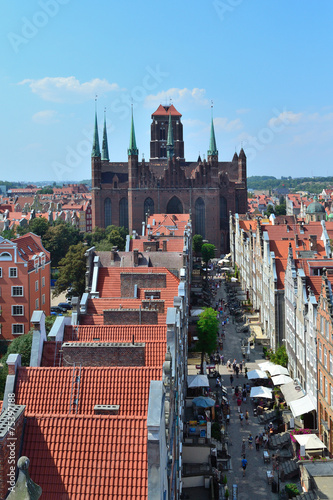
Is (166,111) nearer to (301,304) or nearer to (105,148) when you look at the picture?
(105,148)

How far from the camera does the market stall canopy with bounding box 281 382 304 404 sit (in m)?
Result: 38.7

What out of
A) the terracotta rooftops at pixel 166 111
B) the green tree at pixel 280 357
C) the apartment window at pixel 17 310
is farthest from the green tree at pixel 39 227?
the green tree at pixel 280 357

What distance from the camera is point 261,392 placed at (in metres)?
41.4

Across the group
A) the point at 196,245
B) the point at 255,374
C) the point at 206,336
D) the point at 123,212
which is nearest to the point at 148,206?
the point at 123,212

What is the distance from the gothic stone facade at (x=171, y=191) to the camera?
127m

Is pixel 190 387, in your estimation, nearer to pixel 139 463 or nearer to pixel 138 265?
pixel 138 265

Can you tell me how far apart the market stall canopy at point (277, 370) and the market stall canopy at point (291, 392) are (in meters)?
2.23

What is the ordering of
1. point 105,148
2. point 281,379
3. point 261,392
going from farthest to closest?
1. point 105,148
2. point 281,379
3. point 261,392

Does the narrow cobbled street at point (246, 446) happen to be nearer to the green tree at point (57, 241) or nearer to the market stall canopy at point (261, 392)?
the market stall canopy at point (261, 392)

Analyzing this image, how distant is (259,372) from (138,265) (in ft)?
41.2

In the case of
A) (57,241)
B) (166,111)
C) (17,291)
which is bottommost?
(17,291)

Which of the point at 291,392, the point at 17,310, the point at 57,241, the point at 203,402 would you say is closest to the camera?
the point at 203,402

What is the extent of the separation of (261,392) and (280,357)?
5.46 metres

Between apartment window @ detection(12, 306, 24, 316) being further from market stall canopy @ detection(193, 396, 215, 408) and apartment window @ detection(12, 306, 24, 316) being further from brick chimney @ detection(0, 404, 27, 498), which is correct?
brick chimney @ detection(0, 404, 27, 498)
